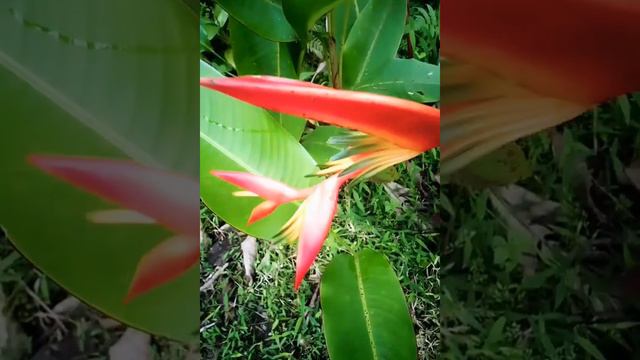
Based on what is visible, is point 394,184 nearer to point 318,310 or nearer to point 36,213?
point 318,310

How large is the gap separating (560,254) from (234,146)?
941mm

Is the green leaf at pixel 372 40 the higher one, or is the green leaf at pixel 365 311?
the green leaf at pixel 372 40

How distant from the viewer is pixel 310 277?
1.91 m

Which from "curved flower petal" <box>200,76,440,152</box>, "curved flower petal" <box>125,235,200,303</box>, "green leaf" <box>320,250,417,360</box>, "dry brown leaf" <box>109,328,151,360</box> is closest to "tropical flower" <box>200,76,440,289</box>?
"curved flower petal" <box>200,76,440,152</box>

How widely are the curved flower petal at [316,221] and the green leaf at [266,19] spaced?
437 mm

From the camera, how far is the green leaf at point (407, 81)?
5.94 ft

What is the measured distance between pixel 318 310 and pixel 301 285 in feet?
0.28

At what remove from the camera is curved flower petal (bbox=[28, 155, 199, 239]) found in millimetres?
1923

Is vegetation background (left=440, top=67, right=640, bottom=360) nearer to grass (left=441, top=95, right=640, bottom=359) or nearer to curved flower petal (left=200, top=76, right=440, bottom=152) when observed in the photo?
grass (left=441, top=95, right=640, bottom=359)

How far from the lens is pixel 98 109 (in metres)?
1.92

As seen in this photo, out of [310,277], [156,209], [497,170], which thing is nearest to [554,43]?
[497,170]

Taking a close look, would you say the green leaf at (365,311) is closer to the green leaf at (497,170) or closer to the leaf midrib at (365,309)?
the leaf midrib at (365,309)

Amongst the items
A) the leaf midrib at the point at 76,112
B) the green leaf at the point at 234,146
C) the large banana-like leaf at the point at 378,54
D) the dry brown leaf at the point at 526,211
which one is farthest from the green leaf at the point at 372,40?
the leaf midrib at the point at 76,112

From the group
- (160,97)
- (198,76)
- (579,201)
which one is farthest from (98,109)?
(579,201)
